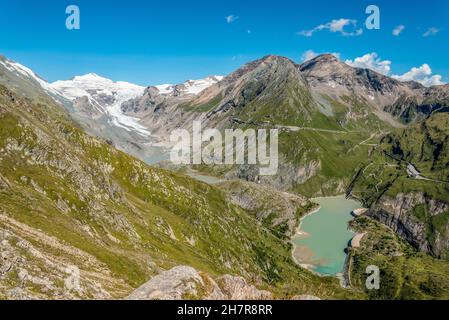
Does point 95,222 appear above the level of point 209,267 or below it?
above

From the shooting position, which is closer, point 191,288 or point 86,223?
point 191,288

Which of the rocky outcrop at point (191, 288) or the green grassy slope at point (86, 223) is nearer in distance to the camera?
the rocky outcrop at point (191, 288)

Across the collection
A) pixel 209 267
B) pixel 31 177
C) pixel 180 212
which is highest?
pixel 31 177

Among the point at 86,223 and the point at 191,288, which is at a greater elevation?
the point at 191,288

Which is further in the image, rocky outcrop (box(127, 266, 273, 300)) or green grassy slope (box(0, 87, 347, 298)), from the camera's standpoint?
green grassy slope (box(0, 87, 347, 298))

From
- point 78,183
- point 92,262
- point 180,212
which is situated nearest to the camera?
point 92,262
